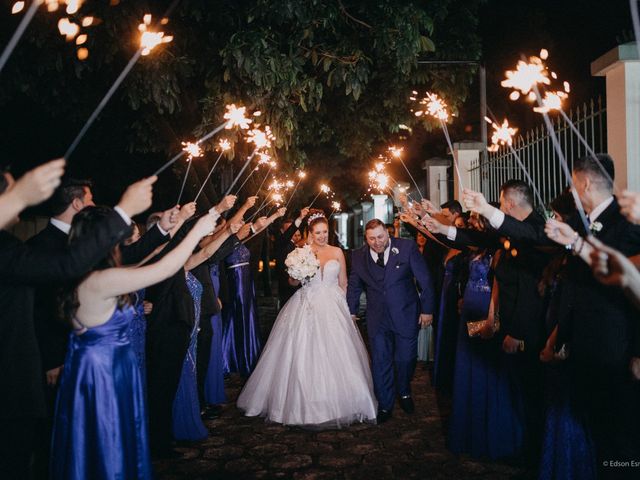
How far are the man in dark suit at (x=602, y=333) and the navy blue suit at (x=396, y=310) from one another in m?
2.70

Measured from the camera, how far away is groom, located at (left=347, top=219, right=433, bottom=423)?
20.7ft

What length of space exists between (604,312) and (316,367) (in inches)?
135

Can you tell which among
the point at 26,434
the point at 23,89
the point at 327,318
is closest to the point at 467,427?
the point at 327,318

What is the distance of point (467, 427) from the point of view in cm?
502

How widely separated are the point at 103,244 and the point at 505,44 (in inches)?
477

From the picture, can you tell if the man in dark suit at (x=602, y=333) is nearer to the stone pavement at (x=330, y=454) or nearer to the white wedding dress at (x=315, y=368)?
the stone pavement at (x=330, y=454)

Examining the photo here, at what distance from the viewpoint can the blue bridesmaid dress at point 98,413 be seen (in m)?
3.27

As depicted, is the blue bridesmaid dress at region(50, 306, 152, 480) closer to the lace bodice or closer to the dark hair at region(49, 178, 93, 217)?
the dark hair at region(49, 178, 93, 217)

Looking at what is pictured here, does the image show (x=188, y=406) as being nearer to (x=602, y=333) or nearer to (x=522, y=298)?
(x=522, y=298)

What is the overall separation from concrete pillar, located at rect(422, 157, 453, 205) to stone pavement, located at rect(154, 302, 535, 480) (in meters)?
6.49

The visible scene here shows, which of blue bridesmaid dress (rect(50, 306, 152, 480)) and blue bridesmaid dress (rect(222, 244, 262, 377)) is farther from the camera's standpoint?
blue bridesmaid dress (rect(222, 244, 262, 377))

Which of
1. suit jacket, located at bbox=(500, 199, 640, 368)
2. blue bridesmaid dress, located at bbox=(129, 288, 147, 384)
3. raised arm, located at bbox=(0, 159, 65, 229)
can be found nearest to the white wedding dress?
blue bridesmaid dress, located at bbox=(129, 288, 147, 384)

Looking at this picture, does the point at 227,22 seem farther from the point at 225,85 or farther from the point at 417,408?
the point at 417,408

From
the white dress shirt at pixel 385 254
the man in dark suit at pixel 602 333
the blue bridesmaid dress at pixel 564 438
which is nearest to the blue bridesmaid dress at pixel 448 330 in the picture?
the white dress shirt at pixel 385 254
